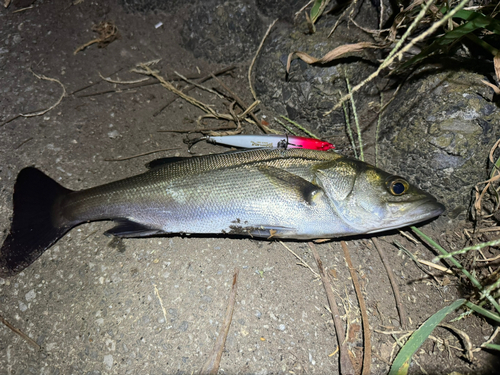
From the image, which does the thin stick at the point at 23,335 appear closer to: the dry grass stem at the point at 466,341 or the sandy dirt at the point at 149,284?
the sandy dirt at the point at 149,284

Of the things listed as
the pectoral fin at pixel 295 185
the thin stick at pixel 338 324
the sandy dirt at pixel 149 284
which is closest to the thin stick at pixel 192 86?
the sandy dirt at pixel 149 284

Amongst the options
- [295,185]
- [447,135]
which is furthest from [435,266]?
[295,185]

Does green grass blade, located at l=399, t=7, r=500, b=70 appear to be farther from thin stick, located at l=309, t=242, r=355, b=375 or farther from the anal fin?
the anal fin

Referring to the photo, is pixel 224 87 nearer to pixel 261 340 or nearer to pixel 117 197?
pixel 117 197

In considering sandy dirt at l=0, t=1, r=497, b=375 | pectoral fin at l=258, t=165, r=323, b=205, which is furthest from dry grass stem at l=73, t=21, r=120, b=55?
pectoral fin at l=258, t=165, r=323, b=205

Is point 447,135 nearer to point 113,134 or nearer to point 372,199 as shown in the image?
point 372,199
